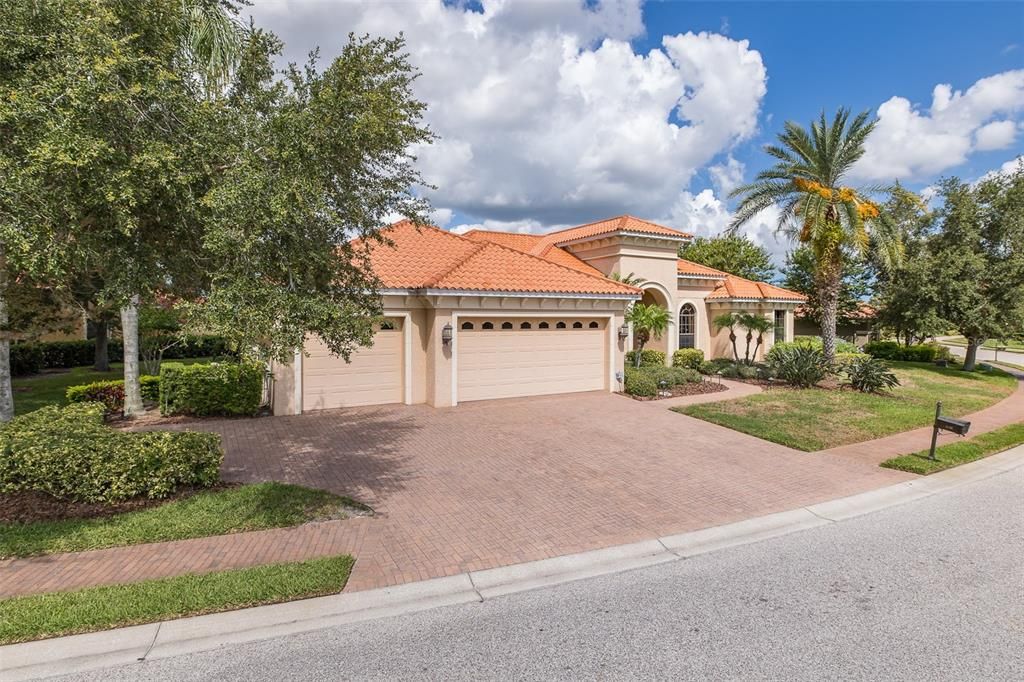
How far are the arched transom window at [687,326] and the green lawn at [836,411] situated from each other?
6769mm

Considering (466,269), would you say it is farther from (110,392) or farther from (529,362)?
(110,392)

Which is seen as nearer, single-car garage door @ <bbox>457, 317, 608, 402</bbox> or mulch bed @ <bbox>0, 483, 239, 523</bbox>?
mulch bed @ <bbox>0, 483, 239, 523</bbox>

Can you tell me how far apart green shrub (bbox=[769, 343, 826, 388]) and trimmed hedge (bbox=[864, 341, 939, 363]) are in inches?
617

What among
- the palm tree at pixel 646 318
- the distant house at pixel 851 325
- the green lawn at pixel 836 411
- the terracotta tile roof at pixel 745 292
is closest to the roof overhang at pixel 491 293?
the palm tree at pixel 646 318

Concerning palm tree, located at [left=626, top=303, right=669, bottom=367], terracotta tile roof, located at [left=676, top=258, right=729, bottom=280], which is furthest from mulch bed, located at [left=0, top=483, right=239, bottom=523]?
terracotta tile roof, located at [left=676, top=258, right=729, bottom=280]

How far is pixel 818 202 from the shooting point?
1759cm

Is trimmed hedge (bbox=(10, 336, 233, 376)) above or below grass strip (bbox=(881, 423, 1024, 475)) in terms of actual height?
above

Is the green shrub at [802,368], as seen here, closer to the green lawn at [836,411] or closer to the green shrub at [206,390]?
the green lawn at [836,411]

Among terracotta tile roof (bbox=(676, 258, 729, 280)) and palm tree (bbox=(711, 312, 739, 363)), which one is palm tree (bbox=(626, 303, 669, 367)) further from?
terracotta tile roof (bbox=(676, 258, 729, 280))

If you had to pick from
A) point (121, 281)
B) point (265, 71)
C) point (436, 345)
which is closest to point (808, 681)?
point (121, 281)

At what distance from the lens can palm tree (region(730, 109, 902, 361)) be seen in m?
Answer: 17.8

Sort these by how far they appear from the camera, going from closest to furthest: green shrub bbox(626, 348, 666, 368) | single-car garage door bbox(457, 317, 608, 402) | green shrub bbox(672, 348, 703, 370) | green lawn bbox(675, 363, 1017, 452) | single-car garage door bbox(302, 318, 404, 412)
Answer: green lawn bbox(675, 363, 1017, 452) → single-car garage door bbox(302, 318, 404, 412) → single-car garage door bbox(457, 317, 608, 402) → green shrub bbox(626, 348, 666, 368) → green shrub bbox(672, 348, 703, 370)

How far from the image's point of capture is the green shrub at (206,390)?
12.7 m

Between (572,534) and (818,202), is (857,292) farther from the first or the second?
(572,534)
